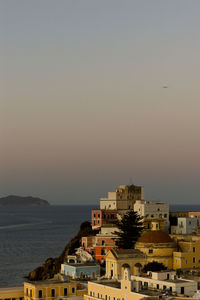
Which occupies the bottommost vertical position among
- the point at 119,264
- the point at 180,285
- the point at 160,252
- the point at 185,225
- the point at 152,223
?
the point at 180,285

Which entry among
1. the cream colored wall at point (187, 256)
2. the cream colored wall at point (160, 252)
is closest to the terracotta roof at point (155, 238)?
the cream colored wall at point (160, 252)

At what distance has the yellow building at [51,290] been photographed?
206 ft

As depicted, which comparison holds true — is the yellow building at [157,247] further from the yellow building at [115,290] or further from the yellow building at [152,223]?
the yellow building at [115,290]

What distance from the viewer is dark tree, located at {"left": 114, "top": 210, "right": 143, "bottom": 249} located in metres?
83.1

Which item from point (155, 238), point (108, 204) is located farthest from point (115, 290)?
point (108, 204)

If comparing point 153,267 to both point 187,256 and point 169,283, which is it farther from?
point 169,283

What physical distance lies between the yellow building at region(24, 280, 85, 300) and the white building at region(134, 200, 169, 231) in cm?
3003

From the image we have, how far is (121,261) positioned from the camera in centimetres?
7012

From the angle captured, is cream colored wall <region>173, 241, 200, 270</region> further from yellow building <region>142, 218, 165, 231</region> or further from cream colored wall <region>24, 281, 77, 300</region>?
cream colored wall <region>24, 281, 77, 300</region>

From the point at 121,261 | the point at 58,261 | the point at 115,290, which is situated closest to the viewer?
the point at 115,290

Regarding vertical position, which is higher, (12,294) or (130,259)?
(130,259)

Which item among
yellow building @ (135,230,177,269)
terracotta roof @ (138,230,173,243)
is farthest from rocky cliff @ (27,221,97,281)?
yellow building @ (135,230,177,269)

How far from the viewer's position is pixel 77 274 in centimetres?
7281

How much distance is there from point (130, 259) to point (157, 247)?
16.4ft
